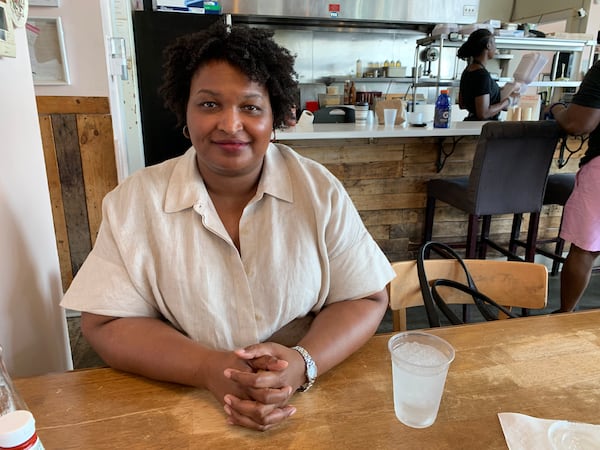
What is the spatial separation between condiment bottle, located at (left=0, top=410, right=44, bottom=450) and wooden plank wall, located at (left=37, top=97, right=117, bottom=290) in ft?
7.01

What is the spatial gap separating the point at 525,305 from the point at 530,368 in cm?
49

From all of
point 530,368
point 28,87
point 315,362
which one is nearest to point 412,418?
point 315,362

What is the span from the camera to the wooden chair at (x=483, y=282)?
1295mm

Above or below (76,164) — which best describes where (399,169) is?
below

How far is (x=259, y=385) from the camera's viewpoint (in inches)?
29.4

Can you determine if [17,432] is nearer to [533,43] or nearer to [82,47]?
[82,47]

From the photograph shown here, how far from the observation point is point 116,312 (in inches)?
35.9

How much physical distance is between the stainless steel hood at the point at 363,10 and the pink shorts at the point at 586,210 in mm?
3766

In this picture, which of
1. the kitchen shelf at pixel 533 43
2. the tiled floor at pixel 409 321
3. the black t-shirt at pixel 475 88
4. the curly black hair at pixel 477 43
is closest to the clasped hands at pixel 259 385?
the tiled floor at pixel 409 321

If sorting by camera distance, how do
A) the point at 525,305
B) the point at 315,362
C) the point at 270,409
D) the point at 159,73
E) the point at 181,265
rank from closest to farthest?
the point at 270,409, the point at 315,362, the point at 181,265, the point at 525,305, the point at 159,73

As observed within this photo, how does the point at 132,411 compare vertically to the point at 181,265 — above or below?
below

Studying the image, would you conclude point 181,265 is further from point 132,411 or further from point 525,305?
point 525,305

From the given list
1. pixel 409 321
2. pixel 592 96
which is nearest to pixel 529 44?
pixel 592 96

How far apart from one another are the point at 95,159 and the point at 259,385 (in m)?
2.04
